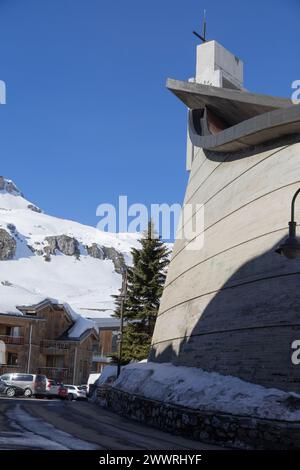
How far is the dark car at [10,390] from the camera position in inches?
1558

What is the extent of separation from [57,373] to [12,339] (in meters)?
6.14

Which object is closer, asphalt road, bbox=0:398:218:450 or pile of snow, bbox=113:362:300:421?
asphalt road, bbox=0:398:218:450

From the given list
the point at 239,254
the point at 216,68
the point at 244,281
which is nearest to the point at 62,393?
the point at 216,68

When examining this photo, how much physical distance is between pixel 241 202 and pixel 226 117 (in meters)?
7.41

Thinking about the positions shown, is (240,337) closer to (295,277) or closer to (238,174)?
(295,277)

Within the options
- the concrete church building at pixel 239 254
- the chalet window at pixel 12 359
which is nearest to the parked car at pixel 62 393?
the chalet window at pixel 12 359

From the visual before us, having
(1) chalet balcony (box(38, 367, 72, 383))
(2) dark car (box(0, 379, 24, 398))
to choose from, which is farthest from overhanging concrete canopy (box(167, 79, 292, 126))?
(1) chalet balcony (box(38, 367, 72, 383))

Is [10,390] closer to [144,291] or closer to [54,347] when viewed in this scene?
[144,291]

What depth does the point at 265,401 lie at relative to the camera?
491 inches

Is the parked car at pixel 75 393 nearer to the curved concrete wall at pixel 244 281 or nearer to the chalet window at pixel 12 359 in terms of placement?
the chalet window at pixel 12 359

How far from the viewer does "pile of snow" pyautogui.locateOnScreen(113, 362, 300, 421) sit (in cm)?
1214

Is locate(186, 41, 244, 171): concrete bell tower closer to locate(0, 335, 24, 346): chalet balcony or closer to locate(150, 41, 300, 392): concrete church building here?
locate(150, 41, 300, 392): concrete church building

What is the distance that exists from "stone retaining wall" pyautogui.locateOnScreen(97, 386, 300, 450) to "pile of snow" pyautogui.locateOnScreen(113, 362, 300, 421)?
6.8 inches
